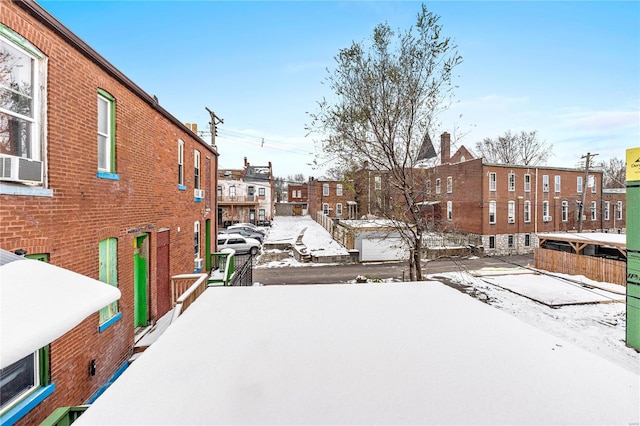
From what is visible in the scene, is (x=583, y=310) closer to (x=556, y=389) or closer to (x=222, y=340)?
(x=556, y=389)

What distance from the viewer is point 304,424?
1.92m

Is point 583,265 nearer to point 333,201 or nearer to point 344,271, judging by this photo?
point 344,271

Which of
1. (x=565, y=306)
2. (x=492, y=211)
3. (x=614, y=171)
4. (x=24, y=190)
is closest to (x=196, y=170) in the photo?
(x=24, y=190)

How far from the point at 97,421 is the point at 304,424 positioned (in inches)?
54.6

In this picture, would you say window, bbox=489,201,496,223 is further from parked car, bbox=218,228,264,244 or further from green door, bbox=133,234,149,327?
green door, bbox=133,234,149,327

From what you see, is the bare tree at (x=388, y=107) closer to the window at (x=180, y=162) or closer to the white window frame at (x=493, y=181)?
the window at (x=180, y=162)

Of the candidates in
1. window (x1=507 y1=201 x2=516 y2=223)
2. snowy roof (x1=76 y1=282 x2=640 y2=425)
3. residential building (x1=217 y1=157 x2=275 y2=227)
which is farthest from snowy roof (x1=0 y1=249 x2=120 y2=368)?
residential building (x1=217 y1=157 x2=275 y2=227)

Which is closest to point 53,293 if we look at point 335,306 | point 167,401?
point 167,401

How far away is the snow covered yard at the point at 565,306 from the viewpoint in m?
8.47

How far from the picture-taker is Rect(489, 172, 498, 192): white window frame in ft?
83.4

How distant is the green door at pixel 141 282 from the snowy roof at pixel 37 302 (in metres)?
4.58

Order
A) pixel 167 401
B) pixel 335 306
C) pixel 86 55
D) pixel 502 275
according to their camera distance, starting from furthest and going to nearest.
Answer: pixel 502 275
pixel 86 55
pixel 335 306
pixel 167 401

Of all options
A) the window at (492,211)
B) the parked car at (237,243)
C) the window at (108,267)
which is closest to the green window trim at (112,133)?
the window at (108,267)

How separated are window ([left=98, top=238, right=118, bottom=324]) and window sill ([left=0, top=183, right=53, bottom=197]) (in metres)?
1.58
